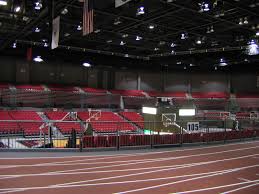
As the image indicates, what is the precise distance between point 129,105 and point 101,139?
2239cm

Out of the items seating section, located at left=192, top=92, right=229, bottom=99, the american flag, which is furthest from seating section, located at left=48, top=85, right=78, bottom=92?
the american flag

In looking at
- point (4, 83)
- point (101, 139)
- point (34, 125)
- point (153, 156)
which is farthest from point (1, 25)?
point (153, 156)

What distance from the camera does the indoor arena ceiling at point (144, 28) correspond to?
669 inches

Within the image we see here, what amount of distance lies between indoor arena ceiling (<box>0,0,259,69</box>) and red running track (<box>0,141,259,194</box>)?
759 centimetres

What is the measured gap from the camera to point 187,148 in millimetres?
15141

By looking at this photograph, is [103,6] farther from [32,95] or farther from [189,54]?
[189,54]

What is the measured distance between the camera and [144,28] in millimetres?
23109

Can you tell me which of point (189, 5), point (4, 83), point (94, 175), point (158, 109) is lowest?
point (94, 175)

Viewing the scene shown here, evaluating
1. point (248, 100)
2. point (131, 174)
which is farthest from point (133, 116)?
point (131, 174)

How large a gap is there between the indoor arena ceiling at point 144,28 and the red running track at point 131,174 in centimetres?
759

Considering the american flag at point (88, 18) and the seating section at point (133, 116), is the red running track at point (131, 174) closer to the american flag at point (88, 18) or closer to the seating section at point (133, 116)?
the american flag at point (88, 18)

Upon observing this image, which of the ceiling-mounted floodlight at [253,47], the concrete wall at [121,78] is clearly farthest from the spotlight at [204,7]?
the concrete wall at [121,78]

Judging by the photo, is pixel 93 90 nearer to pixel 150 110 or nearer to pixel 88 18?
pixel 150 110

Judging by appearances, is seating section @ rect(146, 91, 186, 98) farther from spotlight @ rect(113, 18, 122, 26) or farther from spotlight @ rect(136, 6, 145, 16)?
spotlight @ rect(136, 6, 145, 16)
